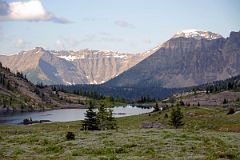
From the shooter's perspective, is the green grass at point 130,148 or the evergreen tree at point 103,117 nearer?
the green grass at point 130,148

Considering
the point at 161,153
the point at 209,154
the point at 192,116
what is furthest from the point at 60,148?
the point at 192,116

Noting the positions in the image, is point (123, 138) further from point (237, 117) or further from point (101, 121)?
point (237, 117)

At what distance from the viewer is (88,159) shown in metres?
32.1

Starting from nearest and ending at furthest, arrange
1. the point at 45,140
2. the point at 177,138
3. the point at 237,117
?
the point at 177,138 < the point at 45,140 < the point at 237,117

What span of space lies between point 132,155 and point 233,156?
Answer: 26.8 ft

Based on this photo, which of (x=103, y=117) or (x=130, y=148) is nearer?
(x=130, y=148)

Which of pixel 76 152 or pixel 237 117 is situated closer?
pixel 76 152

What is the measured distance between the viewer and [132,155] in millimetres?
33938

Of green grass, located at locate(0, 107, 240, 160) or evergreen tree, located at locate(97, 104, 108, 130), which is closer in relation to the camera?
green grass, located at locate(0, 107, 240, 160)

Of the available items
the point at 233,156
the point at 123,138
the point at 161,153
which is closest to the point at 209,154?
the point at 233,156

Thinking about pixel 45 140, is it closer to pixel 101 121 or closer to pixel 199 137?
pixel 199 137

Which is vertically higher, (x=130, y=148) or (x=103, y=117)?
(x=103, y=117)

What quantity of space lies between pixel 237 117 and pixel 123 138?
80.3m

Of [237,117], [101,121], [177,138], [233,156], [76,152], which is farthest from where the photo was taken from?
[237,117]
